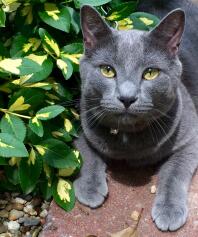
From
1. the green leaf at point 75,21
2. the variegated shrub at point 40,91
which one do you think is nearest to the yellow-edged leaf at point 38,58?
the variegated shrub at point 40,91

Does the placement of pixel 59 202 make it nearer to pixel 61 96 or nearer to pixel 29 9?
pixel 61 96

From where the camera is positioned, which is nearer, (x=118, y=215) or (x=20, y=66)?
(x=20, y=66)

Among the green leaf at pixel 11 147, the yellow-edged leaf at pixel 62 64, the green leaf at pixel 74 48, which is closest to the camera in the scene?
the green leaf at pixel 11 147

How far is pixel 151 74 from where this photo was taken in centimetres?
208

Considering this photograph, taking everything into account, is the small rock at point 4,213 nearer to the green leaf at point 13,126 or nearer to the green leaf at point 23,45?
the green leaf at point 13,126

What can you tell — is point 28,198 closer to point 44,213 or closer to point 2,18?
point 44,213

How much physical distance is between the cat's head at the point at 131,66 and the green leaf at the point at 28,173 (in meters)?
0.33

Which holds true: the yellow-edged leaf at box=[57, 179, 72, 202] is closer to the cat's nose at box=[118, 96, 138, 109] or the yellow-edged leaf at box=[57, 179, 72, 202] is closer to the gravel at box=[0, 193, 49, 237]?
the gravel at box=[0, 193, 49, 237]

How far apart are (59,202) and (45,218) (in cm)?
12

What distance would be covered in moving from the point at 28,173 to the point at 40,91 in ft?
1.09

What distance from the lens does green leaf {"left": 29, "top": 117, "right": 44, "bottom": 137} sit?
6.69ft

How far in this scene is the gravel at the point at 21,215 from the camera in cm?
228

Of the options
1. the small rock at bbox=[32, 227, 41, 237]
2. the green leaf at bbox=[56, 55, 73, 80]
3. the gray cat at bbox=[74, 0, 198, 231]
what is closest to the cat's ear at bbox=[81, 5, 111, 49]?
the gray cat at bbox=[74, 0, 198, 231]

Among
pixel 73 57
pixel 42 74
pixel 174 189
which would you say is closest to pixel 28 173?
pixel 42 74
